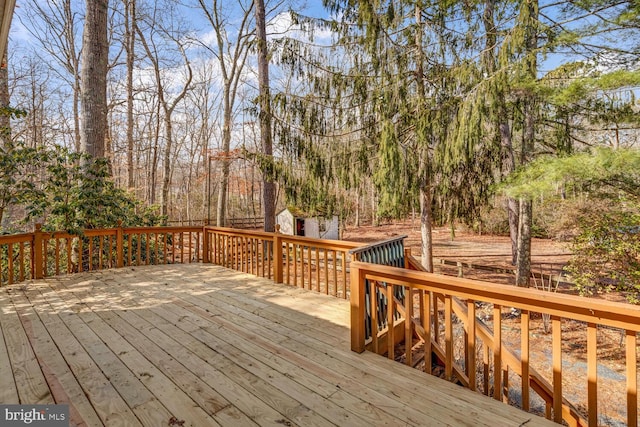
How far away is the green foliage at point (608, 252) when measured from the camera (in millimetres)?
5375

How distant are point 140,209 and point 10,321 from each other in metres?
5.28

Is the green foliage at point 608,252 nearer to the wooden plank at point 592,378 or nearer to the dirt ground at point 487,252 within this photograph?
the dirt ground at point 487,252

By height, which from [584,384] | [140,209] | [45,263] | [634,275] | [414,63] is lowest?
[584,384]

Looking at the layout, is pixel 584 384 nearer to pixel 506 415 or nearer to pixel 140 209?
pixel 506 415

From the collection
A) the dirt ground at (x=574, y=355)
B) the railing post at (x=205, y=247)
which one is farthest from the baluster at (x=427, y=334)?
the railing post at (x=205, y=247)

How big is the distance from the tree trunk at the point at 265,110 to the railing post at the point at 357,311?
4074mm

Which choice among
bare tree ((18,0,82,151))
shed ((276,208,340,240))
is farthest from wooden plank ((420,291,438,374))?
bare tree ((18,0,82,151))

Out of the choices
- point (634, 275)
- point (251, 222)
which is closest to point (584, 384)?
point (634, 275)

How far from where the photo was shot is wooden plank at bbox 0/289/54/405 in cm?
196

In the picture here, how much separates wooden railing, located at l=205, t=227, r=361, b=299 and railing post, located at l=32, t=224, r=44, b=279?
99.8 inches

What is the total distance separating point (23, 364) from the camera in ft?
7.66

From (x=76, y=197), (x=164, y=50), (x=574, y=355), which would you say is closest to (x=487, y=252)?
(x=574, y=355)

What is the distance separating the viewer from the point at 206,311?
11.7 ft

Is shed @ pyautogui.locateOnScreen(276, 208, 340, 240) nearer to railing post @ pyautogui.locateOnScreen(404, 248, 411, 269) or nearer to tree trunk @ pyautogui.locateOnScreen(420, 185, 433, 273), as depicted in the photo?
tree trunk @ pyautogui.locateOnScreen(420, 185, 433, 273)
